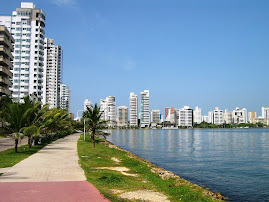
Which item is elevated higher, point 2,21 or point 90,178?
point 2,21

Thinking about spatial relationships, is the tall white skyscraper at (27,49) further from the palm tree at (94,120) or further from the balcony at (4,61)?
the palm tree at (94,120)

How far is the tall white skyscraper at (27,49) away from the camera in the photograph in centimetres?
8912

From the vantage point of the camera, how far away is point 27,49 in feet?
298

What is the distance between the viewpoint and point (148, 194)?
10.7 meters

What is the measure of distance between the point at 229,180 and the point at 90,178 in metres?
10.6

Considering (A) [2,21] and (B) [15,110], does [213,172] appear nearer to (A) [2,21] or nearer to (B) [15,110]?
(B) [15,110]

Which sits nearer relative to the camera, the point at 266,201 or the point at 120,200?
the point at 120,200

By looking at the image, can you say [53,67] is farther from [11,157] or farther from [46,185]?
[46,185]

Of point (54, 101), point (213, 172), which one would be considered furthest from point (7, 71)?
point (54, 101)

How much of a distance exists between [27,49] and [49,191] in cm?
8821

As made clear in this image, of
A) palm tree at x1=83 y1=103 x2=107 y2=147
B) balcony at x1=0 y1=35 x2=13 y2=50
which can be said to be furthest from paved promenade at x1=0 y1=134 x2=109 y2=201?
balcony at x1=0 y1=35 x2=13 y2=50

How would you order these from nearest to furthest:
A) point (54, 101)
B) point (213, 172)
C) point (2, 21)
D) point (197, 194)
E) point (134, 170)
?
point (197, 194) < point (134, 170) < point (213, 172) < point (2, 21) < point (54, 101)

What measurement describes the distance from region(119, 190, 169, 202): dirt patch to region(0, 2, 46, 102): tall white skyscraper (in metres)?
83.1

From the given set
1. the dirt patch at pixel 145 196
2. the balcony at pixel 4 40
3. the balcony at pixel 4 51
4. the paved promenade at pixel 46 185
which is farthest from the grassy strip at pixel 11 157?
the balcony at pixel 4 40
